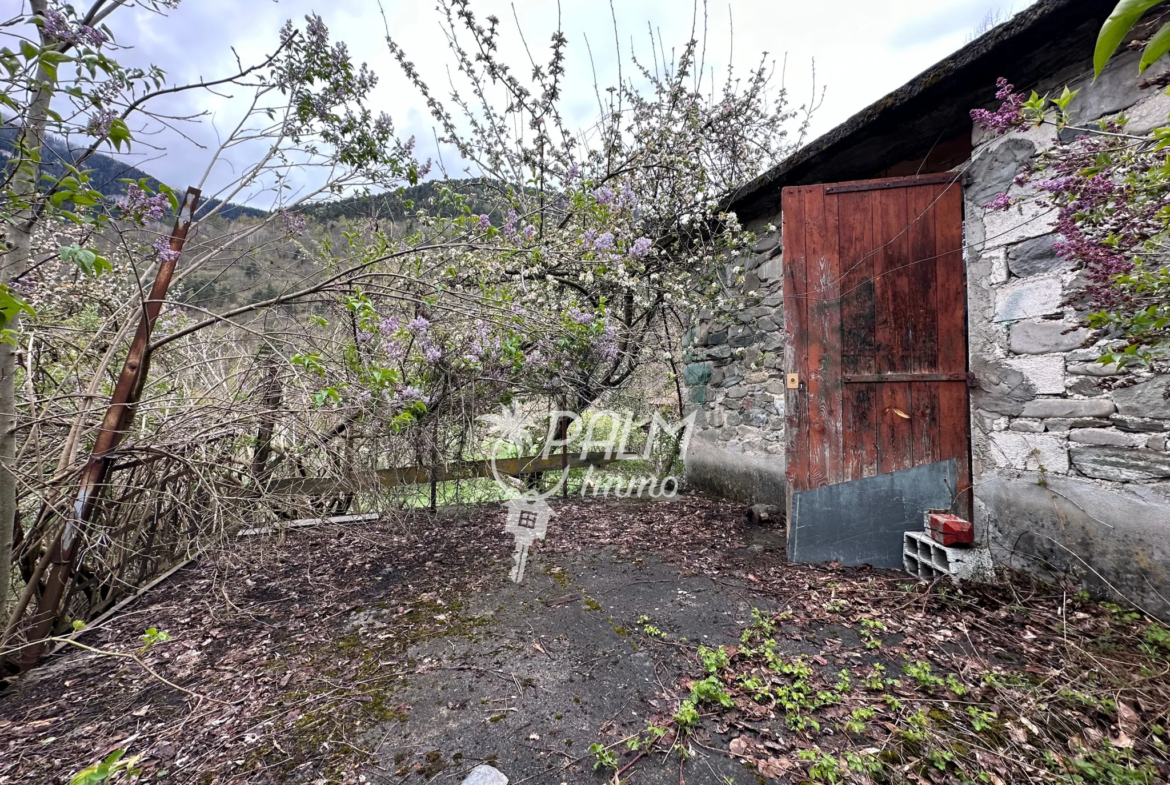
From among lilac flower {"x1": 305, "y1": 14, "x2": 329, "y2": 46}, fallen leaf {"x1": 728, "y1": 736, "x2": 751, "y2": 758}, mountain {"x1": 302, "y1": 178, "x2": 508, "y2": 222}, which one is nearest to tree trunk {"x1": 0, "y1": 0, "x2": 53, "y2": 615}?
lilac flower {"x1": 305, "y1": 14, "x2": 329, "y2": 46}

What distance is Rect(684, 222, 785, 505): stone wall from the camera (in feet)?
14.0

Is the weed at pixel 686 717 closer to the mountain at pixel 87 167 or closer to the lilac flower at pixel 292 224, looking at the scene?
the mountain at pixel 87 167

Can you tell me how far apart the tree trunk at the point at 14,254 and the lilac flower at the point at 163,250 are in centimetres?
37

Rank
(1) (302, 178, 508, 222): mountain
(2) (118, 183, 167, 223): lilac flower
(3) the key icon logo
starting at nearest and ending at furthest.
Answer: (2) (118, 183, 167, 223): lilac flower, (3) the key icon logo, (1) (302, 178, 508, 222): mountain

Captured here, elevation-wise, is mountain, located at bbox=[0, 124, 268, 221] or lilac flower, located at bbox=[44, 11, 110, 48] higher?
lilac flower, located at bbox=[44, 11, 110, 48]

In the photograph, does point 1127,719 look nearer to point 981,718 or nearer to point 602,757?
point 981,718

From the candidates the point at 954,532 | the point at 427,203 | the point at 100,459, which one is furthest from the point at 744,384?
the point at 100,459

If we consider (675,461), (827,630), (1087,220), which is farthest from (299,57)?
(675,461)

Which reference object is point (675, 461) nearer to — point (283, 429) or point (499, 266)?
point (499, 266)

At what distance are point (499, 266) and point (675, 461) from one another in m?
3.23

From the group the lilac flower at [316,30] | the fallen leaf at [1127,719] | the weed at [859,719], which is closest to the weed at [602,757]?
the weed at [859,719]

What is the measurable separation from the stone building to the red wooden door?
13 millimetres

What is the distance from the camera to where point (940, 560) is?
9.13 feet

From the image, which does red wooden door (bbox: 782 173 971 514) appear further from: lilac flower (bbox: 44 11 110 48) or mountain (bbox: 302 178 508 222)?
lilac flower (bbox: 44 11 110 48)
